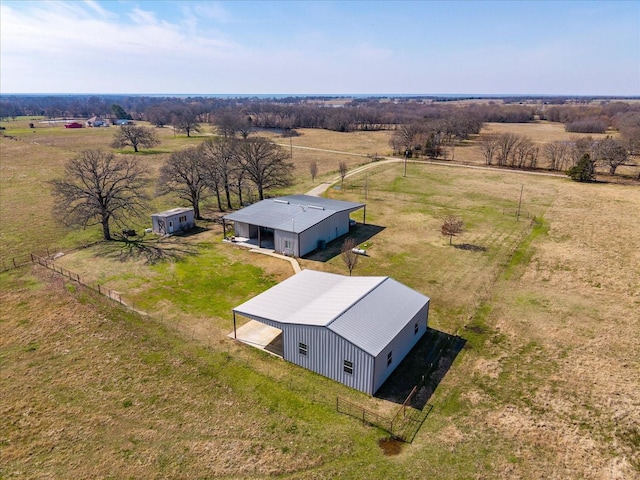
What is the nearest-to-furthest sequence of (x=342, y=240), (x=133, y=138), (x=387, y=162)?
(x=342, y=240) < (x=387, y=162) < (x=133, y=138)

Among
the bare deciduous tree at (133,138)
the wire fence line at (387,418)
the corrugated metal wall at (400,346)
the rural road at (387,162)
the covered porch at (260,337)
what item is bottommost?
Answer: the wire fence line at (387,418)

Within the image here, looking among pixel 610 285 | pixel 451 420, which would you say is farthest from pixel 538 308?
pixel 451 420

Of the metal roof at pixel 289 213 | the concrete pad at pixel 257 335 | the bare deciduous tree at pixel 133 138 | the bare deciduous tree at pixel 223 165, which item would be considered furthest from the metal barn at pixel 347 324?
the bare deciduous tree at pixel 133 138

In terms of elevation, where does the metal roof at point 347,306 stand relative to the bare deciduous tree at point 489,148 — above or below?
below

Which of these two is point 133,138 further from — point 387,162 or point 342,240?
point 342,240

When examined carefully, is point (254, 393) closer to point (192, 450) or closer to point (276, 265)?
point (192, 450)

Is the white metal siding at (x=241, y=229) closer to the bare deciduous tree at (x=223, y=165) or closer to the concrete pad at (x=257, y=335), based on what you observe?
the bare deciduous tree at (x=223, y=165)

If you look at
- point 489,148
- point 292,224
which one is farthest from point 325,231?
point 489,148
